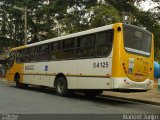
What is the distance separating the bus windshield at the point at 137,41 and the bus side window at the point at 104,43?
639 millimetres

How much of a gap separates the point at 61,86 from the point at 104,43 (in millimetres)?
4393

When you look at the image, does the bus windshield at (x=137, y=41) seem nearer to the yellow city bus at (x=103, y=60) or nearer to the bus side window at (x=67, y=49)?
the yellow city bus at (x=103, y=60)

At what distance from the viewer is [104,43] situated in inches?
605

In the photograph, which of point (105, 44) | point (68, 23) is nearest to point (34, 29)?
point (68, 23)

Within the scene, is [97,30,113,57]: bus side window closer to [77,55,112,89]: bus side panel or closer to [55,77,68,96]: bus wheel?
[77,55,112,89]: bus side panel

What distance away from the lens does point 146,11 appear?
34219mm

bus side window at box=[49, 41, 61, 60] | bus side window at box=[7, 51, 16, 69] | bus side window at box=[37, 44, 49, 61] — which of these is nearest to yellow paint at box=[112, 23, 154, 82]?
bus side window at box=[49, 41, 61, 60]

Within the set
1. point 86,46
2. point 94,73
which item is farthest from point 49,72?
point 94,73

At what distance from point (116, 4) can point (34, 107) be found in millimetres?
22194

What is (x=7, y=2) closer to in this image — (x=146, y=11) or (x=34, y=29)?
(x=34, y=29)

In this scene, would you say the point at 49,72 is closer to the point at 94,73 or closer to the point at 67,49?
the point at 67,49

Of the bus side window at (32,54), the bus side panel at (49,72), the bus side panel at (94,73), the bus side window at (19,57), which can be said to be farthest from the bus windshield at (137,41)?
the bus side window at (19,57)

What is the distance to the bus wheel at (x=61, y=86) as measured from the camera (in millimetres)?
18292

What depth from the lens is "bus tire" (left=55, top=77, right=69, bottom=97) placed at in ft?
60.0
